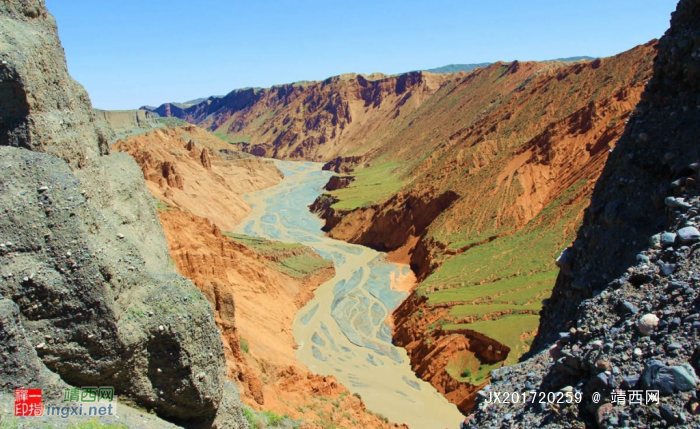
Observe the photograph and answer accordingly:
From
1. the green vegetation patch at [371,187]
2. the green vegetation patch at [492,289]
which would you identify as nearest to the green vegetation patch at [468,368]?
the green vegetation patch at [492,289]

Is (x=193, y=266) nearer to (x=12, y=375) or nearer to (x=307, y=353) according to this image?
(x=307, y=353)

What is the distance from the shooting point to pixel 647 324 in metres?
7.86

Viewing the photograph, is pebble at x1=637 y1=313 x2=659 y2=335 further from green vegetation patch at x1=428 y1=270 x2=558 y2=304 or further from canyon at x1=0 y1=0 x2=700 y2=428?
green vegetation patch at x1=428 y1=270 x2=558 y2=304

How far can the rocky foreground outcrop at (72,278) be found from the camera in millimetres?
9039

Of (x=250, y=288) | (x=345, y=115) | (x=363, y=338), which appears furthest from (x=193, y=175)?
(x=345, y=115)

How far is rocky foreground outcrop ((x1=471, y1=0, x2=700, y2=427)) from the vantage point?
727 centimetres

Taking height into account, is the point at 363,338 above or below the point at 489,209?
below

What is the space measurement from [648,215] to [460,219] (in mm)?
41396

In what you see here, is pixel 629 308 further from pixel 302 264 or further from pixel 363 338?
pixel 302 264

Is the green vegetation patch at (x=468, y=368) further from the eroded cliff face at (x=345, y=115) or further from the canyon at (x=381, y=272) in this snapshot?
the eroded cliff face at (x=345, y=115)

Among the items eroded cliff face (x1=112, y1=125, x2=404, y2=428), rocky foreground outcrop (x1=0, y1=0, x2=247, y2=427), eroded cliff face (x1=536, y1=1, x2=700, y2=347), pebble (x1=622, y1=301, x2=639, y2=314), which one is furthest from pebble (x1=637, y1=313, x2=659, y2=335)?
eroded cliff face (x1=112, y1=125, x2=404, y2=428)

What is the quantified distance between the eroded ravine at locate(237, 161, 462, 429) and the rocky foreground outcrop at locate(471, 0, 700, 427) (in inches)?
590

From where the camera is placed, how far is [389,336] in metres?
36.0

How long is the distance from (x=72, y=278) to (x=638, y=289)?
987 cm
